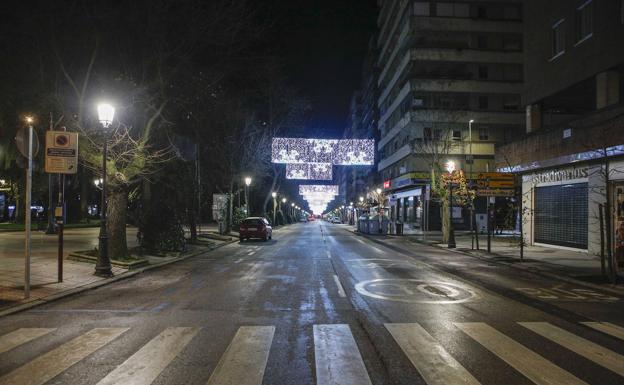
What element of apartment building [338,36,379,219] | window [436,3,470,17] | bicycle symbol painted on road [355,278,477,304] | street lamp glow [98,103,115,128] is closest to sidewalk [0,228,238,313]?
street lamp glow [98,103,115,128]

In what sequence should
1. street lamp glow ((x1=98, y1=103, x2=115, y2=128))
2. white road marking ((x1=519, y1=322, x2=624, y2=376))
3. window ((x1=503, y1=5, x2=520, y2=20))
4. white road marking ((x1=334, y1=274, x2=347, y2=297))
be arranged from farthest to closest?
window ((x1=503, y1=5, x2=520, y2=20)) < street lamp glow ((x1=98, y1=103, x2=115, y2=128)) < white road marking ((x1=334, y1=274, x2=347, y2=297)) < white road marking ((x1=519, y1=322, x2=624, y2=376))

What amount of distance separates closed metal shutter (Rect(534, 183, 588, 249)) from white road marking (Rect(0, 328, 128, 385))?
20576 millimetres

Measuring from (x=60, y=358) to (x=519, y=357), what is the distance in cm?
597

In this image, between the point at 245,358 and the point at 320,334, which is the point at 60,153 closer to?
the point at 320,334

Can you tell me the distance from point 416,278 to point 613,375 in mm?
8619

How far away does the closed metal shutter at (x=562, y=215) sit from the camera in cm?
2309

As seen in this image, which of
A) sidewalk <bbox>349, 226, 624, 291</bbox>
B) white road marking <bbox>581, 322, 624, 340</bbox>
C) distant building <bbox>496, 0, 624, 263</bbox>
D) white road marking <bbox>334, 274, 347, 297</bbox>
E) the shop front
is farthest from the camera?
the shop front

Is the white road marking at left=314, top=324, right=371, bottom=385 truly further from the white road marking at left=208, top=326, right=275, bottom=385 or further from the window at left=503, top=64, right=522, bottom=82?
the window at left=503, top=64, right=522, bottom=82

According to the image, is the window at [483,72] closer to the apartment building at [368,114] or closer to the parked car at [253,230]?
the apartment building at [368,114]

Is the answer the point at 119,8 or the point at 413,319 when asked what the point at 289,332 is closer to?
the point at 413,319

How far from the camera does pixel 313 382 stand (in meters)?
5.46

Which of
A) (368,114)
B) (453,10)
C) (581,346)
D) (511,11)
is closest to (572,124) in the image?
(581,346)

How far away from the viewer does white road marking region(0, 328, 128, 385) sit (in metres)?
5.64

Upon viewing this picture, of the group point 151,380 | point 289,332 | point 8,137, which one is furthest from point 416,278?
point 8,137
